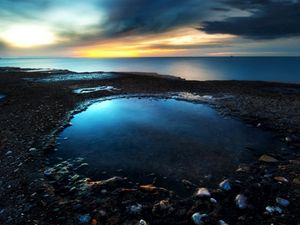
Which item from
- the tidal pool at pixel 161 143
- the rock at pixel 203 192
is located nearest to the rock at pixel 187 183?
the tidal pool at pixel 161 143

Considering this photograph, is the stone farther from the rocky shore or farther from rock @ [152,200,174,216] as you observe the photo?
rock @ [152,200,174,216]

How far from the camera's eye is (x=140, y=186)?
625cm

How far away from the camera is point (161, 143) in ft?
31.0

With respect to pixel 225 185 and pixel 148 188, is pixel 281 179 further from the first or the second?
pixel 148 188

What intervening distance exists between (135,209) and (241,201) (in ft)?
8.04

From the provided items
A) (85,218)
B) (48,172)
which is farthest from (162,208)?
(48,172)

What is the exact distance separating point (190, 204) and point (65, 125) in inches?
320

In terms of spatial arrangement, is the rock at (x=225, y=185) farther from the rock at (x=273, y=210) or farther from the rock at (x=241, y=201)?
the rock at (x=273, y=210)

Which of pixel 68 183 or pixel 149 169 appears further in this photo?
pixel 149 169

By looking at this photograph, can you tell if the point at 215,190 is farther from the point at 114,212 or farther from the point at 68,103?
the point at 68,103

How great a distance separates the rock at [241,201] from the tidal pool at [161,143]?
46.9 inches

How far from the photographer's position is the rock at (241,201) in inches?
207

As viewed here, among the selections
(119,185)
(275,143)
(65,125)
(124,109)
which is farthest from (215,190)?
(124,109)

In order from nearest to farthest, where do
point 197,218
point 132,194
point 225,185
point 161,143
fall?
1. point 197,218
2. point 132,194
3. point 225,185
4. point 161,143
